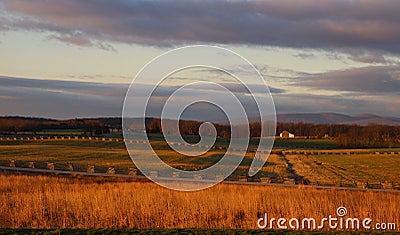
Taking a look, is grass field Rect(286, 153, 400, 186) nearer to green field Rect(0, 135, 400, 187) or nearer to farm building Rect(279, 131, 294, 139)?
green field Rect(0, 135, 400, 187)

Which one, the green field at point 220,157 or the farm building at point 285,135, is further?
the farm building at point 285,135

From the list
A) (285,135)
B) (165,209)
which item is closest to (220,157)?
(165,209)

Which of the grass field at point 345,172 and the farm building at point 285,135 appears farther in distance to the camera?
the farm building at point 285,135

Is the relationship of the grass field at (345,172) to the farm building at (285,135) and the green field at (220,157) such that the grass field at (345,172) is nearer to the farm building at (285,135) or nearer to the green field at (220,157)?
the green field at (220,157)

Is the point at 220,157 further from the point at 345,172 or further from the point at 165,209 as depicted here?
the point at 165,209

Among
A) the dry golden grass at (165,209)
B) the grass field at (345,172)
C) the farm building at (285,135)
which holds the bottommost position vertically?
the grass field at (345,172)

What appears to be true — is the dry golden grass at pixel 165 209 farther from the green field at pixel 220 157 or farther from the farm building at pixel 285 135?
the farm building at pixel 285 135

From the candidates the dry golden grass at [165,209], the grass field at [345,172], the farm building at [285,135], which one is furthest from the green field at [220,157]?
the dry golden grass at [165,209]

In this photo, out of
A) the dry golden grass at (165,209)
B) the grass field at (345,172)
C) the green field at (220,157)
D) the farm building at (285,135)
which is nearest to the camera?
the dry golden grass at (165,209)

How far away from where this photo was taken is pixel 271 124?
22.7 metres

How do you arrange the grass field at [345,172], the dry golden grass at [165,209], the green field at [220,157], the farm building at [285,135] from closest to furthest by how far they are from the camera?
the dry golden grass at [165,209] → the grass field at [345,172] → the green field at [220,157] → the farm building at [285,135]

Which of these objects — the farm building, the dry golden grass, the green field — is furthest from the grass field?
the farm building

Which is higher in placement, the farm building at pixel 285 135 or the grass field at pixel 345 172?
the farm building at pixel 285 135

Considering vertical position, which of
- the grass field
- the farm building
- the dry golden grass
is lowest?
the grass field
